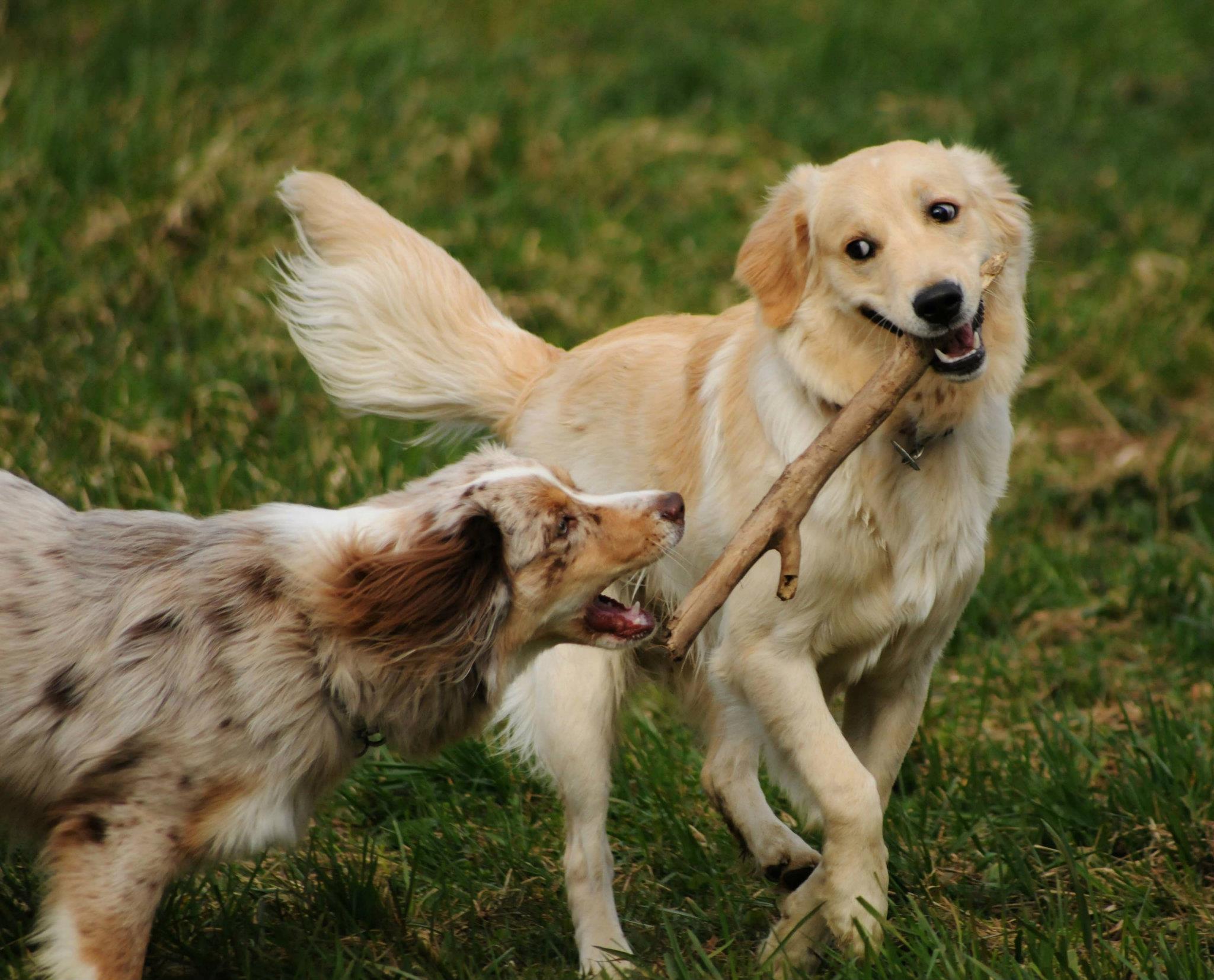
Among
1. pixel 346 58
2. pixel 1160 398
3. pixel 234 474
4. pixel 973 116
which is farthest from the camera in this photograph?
pixel 973 116

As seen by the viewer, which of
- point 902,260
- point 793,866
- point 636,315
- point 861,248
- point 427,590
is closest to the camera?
point 427,590

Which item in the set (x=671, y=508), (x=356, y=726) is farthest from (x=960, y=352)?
(x=356, y=726)

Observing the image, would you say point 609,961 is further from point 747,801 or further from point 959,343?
point 959,343

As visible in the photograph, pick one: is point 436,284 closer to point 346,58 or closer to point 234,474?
point 234,474

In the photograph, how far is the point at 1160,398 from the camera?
26.1ft

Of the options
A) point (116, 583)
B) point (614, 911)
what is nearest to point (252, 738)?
point (116, 583)

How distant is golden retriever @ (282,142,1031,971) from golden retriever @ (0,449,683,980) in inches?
17.1

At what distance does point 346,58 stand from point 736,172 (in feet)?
8.12

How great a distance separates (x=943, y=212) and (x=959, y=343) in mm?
367

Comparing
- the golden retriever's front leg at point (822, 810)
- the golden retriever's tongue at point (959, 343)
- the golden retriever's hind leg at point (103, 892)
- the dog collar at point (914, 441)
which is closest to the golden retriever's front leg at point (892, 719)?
the golden retriever's front leg at point (822, 810)

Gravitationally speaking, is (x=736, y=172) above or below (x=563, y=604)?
below

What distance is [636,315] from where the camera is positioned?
808 centimetres

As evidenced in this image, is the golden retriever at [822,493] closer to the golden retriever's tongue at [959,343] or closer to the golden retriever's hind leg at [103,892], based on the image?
the golden retriever's tongue at [959,343]

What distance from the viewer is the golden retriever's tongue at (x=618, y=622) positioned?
3.64 metres
